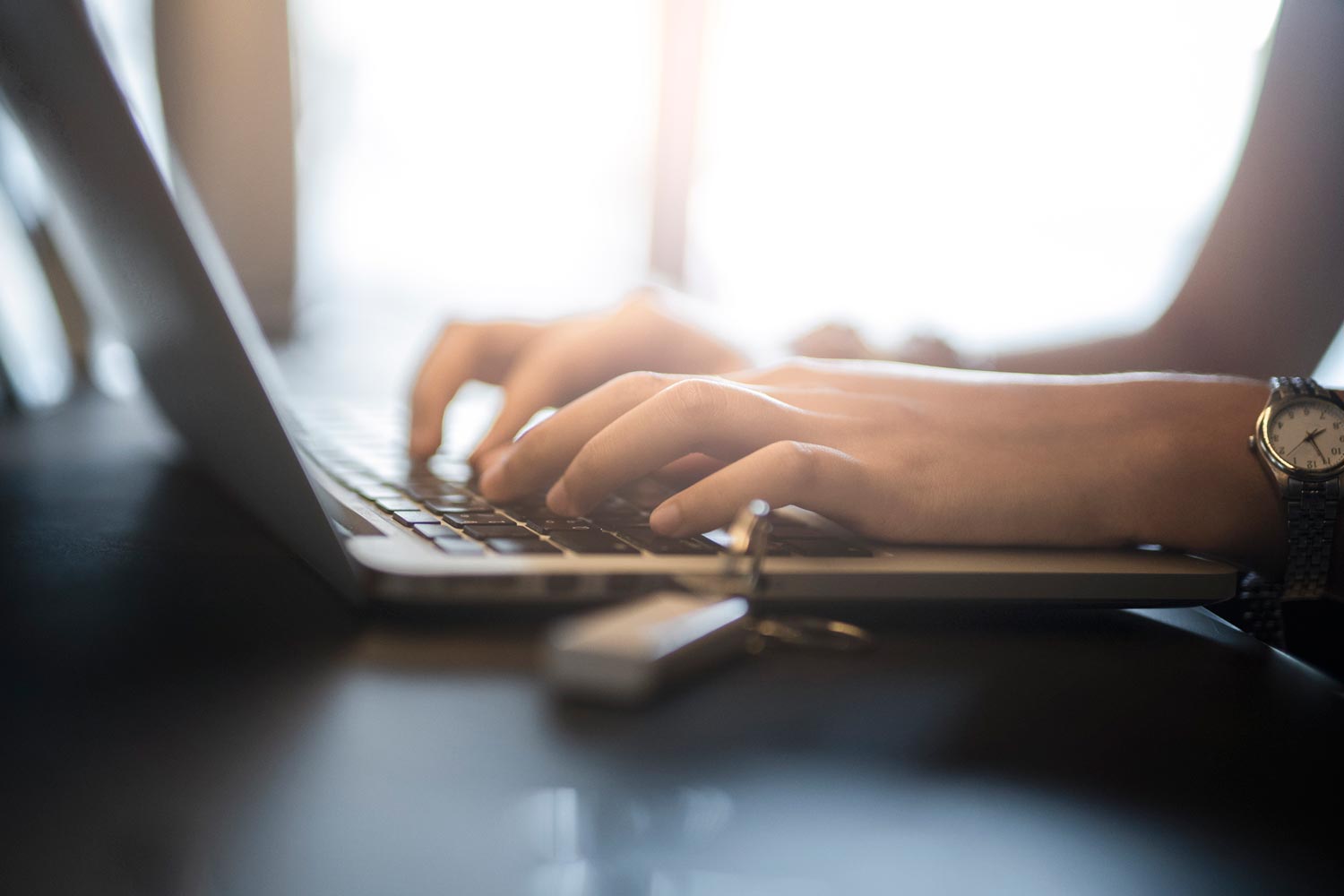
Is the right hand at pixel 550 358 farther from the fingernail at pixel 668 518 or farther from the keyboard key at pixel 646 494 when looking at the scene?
the fingernail at pixel 668 518

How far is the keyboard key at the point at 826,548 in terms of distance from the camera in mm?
431

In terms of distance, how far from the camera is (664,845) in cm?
23

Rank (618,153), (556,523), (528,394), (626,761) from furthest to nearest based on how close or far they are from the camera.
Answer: (618,153), (528,394), (556,523), (626,761)

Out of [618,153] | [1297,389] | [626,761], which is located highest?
[618,153]

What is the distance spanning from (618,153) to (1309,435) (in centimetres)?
260

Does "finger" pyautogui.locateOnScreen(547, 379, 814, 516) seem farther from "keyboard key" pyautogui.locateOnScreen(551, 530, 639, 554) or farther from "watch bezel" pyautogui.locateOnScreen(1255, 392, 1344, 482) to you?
"watch bezel" pyautogui.locateOnScreen(1255, 392, 1344, 482)

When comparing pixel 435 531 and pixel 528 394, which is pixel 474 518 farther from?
pixel 528 394

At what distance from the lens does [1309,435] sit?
529mm

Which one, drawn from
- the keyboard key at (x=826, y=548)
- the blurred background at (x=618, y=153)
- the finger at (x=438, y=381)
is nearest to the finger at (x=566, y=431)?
the keyboard key at (x=826, y=548)

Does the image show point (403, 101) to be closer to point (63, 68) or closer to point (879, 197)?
point (879, 197)

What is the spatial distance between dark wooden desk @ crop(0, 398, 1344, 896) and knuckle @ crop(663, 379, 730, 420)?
0.14 m

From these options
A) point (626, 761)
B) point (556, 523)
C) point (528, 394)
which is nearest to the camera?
point (626, 761)

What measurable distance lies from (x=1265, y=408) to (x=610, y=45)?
273cm

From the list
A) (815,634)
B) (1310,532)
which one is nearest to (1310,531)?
(1310,532)
